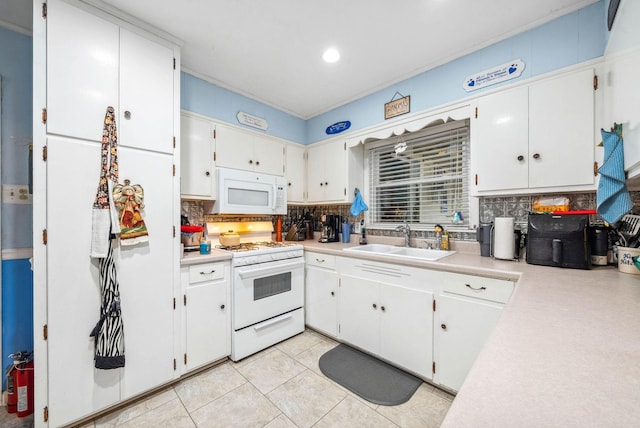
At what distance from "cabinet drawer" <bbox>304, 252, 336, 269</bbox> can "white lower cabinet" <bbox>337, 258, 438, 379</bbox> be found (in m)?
0.10

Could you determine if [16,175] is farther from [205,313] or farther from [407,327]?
[407,327]

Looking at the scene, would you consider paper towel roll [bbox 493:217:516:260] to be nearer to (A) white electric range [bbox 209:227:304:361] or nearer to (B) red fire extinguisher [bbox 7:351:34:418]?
(A) white electric range [bbox 209:227:304:361]

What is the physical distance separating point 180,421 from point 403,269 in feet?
5.85

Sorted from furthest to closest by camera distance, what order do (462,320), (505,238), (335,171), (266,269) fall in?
(335,171) < (266,269) < (505,238) < (462,320)

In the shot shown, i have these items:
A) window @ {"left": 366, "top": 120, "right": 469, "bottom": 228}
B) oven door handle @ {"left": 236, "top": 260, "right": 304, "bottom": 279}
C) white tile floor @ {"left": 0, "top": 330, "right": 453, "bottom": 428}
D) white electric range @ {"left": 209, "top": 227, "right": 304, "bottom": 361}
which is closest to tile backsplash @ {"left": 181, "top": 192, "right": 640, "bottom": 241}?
window @ {"left": 366, "top": 120, "right": 469, "bottom": 228}

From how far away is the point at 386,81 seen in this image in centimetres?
254

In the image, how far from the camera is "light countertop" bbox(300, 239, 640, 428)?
16.2 inches

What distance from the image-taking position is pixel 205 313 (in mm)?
2002

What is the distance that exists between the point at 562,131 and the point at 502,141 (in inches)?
12.4

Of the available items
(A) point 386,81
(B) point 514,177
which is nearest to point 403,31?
(A) point 386,81

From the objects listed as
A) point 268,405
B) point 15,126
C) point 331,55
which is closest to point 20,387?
point 268,405

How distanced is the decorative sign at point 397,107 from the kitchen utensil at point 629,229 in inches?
67.5

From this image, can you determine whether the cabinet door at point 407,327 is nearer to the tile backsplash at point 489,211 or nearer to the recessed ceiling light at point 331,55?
the tile backsplash at point 489,211

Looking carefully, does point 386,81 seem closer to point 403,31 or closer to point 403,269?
point 403,31
